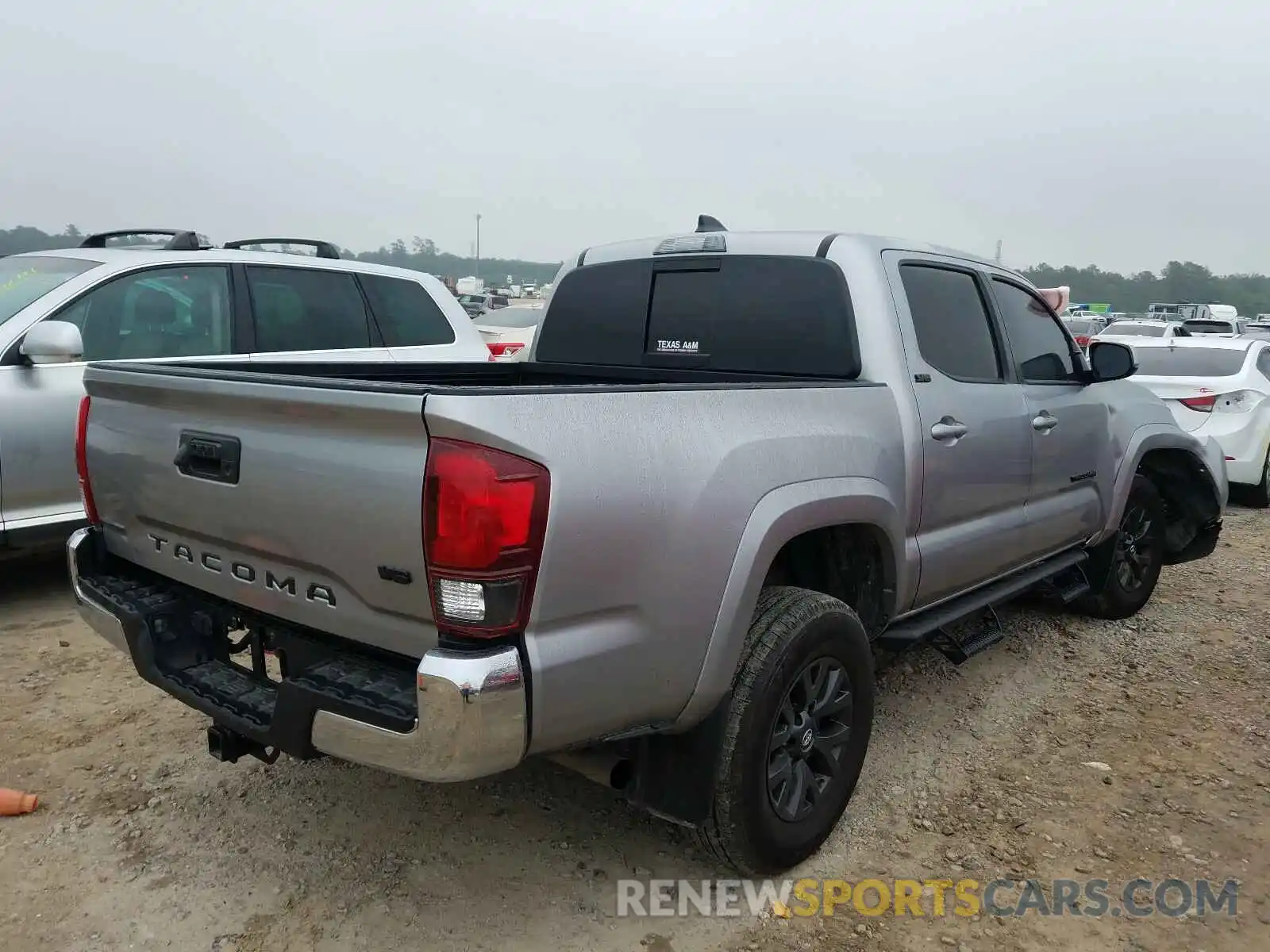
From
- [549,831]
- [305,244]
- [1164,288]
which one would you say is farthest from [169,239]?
[1164,288]

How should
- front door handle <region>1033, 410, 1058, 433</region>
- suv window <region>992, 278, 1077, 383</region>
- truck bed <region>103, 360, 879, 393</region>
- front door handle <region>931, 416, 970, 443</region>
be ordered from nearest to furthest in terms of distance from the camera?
truck bed <region>103, 360, 879, 393</region>, front door handle <region>931, 416, 970, 443</region>, front door handle <region>1033, 410, 1058, 433</region>, suv window <region>992, 278, 1077, 383</region>

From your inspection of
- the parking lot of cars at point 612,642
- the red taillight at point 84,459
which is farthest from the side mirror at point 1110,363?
the red taillight at point 84,459

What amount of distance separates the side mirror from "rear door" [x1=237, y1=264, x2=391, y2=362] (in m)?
4.05

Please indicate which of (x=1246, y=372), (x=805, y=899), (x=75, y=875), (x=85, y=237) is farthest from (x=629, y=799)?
(x=1246, y=372)

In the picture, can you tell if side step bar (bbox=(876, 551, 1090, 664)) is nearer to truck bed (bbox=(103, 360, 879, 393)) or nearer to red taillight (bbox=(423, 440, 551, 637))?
truck bed (bbox=(103, 360, 879, 393))

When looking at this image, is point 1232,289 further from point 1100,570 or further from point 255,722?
point 255,722

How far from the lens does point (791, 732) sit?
2678 mm

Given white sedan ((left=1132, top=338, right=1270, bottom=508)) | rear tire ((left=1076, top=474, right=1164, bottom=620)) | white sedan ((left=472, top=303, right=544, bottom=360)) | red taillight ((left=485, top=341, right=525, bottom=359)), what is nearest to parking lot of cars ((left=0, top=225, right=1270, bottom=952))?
rear tire ((left=1076, top=474, right=1164, bottom=620))

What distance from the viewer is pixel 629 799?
2455mm

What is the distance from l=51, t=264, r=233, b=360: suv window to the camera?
4.86m

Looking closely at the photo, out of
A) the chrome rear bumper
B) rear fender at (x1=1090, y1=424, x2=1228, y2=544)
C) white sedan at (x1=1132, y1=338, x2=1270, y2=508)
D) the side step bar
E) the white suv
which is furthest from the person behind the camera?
white sedan at (x1=1132, y1=338, x2=1270, y2=508)

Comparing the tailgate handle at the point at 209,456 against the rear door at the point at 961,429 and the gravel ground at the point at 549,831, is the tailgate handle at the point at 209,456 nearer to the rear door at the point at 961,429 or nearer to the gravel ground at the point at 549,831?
the gravel ground at the point at 549,831

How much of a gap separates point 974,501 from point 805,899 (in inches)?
63.4

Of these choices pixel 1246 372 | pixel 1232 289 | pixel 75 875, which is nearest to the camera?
pixel 75 875
